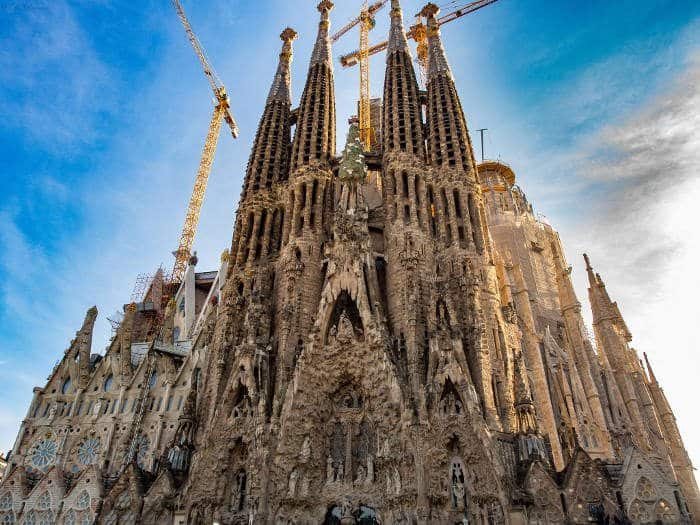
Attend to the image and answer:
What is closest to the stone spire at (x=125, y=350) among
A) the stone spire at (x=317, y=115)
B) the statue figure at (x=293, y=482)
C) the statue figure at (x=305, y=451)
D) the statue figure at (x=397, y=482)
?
the statue figure at (x=305, y=451)

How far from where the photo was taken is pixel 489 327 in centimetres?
2267

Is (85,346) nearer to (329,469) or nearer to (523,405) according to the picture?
(329,469)

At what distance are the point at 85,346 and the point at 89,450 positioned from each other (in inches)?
254

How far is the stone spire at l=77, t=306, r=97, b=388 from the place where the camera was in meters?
29.0

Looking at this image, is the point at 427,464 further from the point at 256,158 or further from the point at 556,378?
the point at 256,158

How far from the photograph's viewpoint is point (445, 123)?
3103 cm

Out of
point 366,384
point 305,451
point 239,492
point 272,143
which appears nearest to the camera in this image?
point 305,451

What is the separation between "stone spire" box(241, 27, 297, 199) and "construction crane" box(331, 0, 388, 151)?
7.37m

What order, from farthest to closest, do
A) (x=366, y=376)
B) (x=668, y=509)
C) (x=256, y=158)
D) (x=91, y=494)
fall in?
(x=256, y=158) → (x=91, y=494) → (x=366, y=376) → (x=668, y=509)

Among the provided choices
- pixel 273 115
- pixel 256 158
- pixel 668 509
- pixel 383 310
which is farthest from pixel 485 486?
pixel 273 115

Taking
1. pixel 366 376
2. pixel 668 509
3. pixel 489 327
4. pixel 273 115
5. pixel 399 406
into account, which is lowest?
pixel 668 509

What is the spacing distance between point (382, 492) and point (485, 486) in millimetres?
4004

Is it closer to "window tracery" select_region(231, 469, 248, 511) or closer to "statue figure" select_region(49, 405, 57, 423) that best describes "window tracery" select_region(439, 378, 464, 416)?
"window tracery" select_region(231, 469, 248, 511)

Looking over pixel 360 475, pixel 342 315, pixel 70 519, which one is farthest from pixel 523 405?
pixel 70 519
